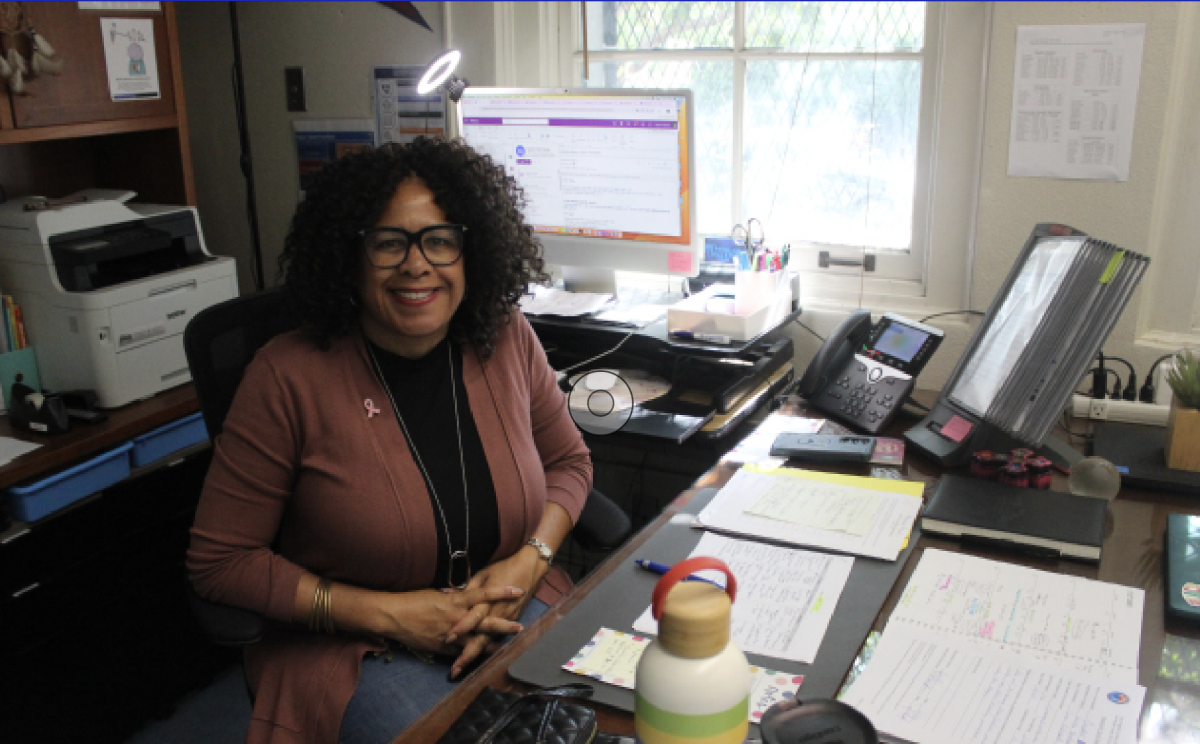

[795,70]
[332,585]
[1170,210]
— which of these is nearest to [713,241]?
[795,70]

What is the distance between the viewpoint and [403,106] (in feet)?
8.53

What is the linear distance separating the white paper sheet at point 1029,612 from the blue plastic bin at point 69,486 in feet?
5.19

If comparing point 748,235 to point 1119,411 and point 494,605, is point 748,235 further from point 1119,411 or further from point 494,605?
point 494,605

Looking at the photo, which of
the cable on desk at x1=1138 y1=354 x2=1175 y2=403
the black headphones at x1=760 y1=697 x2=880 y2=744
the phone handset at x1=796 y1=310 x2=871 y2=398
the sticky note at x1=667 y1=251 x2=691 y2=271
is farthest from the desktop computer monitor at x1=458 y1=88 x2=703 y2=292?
the black headphones at x1=760 y1=697 x2=880 y2=744

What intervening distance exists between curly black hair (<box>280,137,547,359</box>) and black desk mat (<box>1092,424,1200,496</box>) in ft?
3.25

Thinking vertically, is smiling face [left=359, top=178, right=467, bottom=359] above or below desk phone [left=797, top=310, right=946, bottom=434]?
above

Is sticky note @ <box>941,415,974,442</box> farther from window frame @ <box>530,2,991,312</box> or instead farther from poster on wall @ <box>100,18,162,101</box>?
poster on wall @ <box>100,18,162,101</box>

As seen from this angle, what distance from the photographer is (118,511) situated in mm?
2061

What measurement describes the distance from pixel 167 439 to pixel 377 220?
1.02 m

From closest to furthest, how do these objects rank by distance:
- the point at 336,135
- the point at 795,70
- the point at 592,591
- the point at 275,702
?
Result: the point at 592,591
the point at 275,702
the point at 795,70
the point at 336,135

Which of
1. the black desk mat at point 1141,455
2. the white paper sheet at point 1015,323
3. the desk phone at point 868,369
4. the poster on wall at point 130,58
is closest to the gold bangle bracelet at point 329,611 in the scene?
the desk phone at point 868,369

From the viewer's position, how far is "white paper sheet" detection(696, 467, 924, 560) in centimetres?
129

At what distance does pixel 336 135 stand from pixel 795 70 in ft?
4.21

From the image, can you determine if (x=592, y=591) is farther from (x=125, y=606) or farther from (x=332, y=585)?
(x=125, y=606)
